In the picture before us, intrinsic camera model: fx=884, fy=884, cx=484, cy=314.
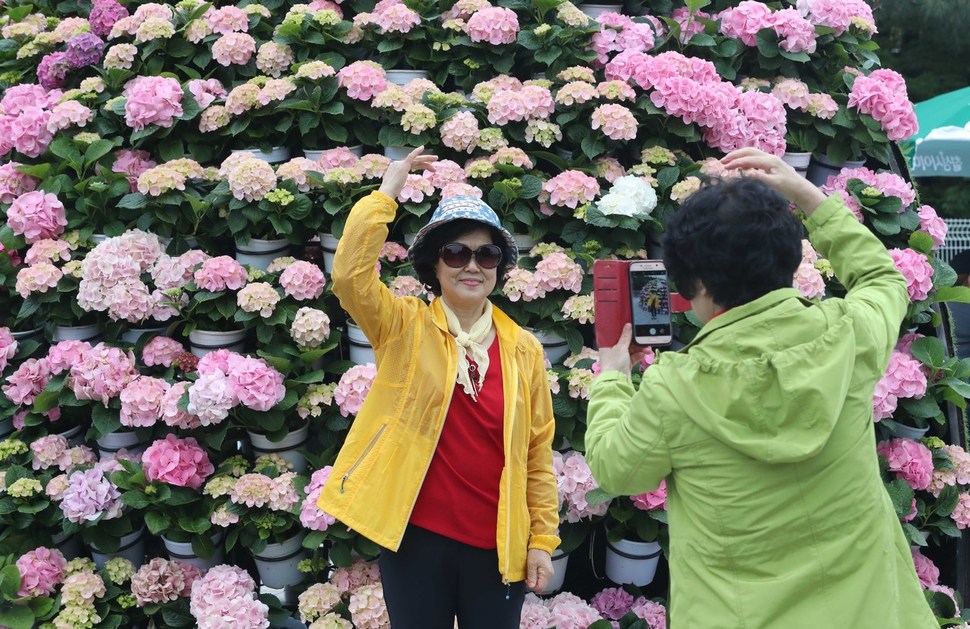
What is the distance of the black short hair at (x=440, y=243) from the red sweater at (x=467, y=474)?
1.17 feet

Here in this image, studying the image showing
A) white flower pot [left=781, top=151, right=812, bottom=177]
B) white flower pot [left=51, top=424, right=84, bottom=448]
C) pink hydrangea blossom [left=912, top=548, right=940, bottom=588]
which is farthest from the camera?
white flower pot [left=781, top=151, right=812, bottom=177]

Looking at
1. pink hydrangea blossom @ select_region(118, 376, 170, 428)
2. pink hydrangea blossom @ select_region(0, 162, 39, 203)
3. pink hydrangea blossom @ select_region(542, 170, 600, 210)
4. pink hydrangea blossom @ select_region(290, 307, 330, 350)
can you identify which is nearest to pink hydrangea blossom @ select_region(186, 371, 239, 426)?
pink hydrangea blossom @ select_region(118, 376, 170, 428)

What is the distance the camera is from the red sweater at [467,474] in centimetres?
217

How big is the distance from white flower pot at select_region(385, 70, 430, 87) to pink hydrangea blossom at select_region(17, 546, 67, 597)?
2.29 m

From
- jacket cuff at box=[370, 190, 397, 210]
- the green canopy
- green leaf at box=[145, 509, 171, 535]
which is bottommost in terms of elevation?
the green canopy

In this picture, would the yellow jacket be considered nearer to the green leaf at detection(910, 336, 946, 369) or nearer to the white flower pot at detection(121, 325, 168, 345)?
the white flower pot at detection(121, 325, 168, 345)

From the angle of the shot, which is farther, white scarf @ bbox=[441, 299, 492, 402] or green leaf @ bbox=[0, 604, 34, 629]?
green leaf @ bbox=[0, 604, 34, 629]

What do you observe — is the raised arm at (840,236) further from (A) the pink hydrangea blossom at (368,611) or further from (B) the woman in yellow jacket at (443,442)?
(A) the pink hydrangea blossom at (368,611)

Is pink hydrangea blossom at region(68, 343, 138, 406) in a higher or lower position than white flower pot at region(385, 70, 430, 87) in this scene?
lower

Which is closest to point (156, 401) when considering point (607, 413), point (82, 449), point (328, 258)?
point (82, 449)

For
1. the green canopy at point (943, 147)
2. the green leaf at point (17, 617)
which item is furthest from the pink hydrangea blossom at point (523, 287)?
the green canopy at point (943, 147)

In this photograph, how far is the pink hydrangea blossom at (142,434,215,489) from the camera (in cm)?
307

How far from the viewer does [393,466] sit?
2.16m

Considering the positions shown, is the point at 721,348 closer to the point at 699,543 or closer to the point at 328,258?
the point at 699,543
